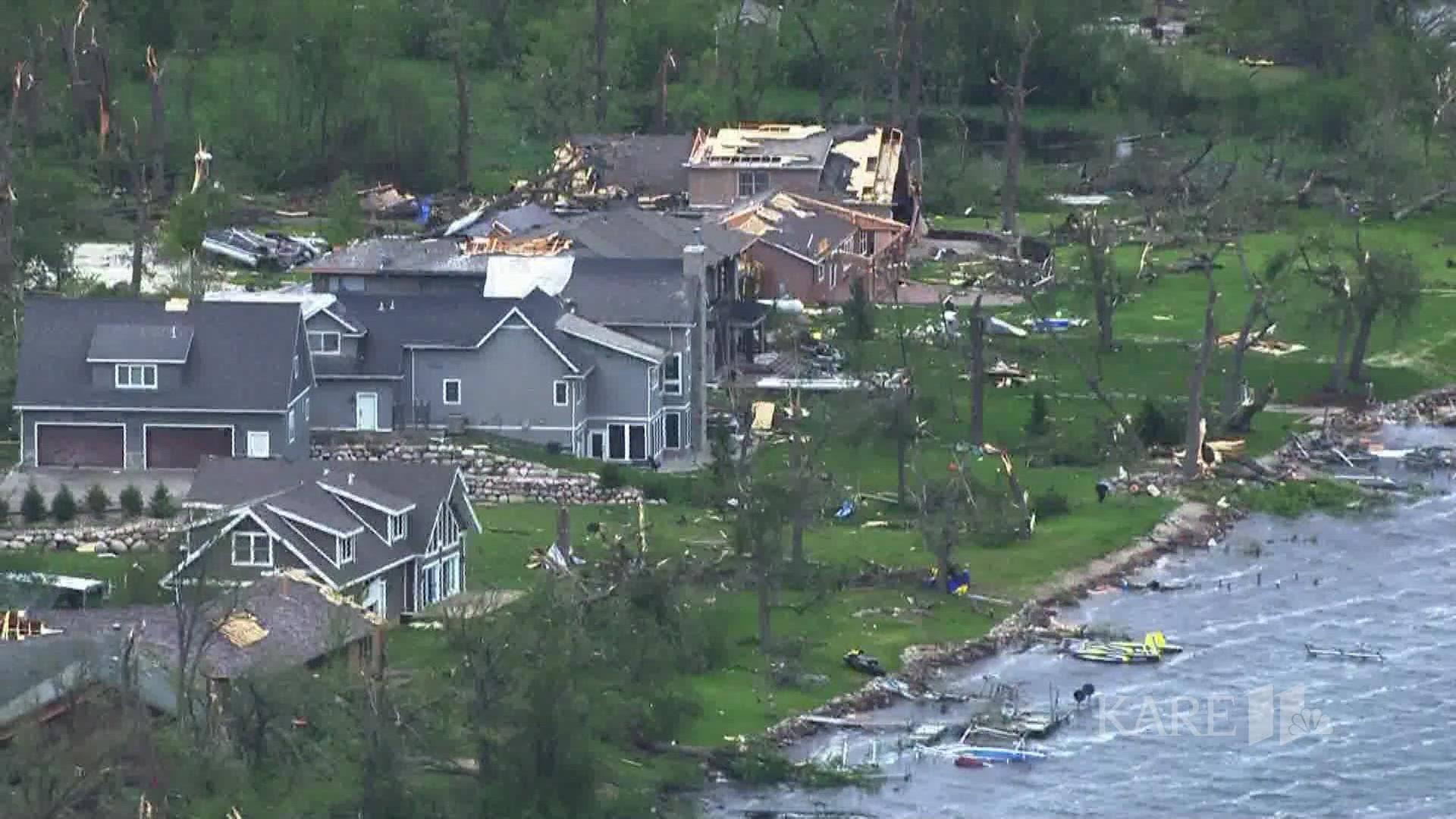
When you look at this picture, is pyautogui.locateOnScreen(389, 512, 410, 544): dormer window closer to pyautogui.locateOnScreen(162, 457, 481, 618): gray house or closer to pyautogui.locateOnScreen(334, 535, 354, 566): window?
pyautogui.locateOnScreen(162, 457, 481, 618): gray house

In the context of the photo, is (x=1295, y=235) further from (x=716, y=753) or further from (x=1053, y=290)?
(x=716, y=753)

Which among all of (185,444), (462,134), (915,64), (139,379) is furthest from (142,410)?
(915,64)

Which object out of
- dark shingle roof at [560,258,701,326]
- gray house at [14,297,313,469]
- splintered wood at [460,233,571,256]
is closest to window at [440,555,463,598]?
gray house at [14,297,313,469]

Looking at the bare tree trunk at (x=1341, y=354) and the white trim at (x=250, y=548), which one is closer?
the white trim at (x=250, y=548)

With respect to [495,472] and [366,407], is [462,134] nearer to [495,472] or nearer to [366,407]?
[366,407]

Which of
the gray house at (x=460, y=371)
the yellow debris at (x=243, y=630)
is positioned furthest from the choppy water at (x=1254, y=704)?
the gray house at (x=460, y=371)

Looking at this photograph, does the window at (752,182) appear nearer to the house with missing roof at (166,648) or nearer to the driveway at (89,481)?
the driveway at (89,481)
